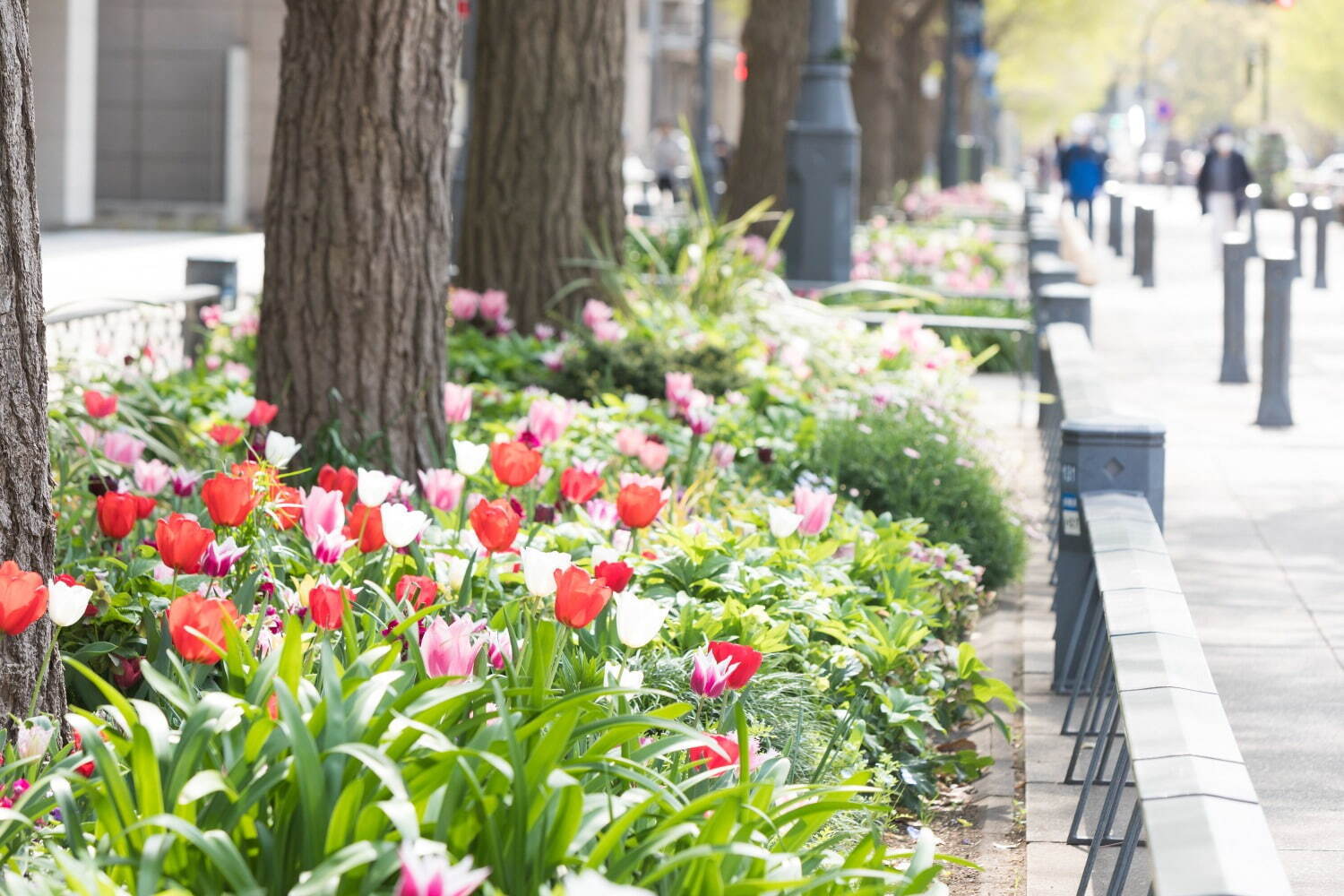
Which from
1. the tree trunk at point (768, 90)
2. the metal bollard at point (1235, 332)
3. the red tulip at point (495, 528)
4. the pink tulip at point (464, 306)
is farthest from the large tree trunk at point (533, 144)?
the tree trunk at point (768, 90)

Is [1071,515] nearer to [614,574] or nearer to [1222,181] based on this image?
[614,574]

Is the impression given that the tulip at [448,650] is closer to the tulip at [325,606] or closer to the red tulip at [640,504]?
the tulip at [325,606]

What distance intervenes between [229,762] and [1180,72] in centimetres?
11586

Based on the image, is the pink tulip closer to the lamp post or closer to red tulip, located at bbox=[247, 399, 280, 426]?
red tulip, located at bbox=[247, 399, 280, 426]

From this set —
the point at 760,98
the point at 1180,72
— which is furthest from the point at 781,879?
the point at 1180,72

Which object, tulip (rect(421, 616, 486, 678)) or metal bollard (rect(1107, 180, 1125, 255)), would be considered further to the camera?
metal bollard (rect(1107, 180, 1125, 255))

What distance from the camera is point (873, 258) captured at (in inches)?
657

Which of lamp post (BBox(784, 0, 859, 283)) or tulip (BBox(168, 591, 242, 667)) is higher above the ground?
lamp post (BBox(784, 0, 859, 283))

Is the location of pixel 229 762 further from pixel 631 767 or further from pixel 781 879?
pixel 781 879

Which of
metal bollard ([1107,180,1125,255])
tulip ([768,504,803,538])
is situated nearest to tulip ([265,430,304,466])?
tulip ([768,504,803,538])

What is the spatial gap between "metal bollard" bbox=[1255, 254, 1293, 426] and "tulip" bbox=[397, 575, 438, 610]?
8.13 m

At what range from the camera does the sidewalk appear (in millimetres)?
4449

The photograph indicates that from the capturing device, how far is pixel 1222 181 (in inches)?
973

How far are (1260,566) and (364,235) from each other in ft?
11.9
